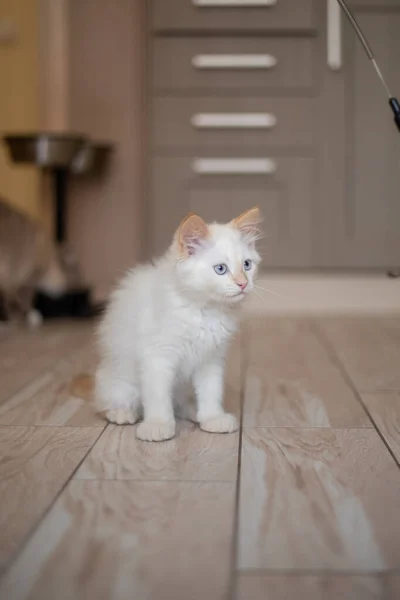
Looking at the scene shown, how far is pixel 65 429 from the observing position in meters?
1.41

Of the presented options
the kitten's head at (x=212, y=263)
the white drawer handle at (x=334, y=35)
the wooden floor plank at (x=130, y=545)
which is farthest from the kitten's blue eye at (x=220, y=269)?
the white drawer handle at (x=334, y=35)

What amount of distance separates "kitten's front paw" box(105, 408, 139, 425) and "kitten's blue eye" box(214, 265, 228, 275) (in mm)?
357

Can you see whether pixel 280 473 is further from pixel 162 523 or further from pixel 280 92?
pixel 280 92

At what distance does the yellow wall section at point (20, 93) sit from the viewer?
10.6 ft

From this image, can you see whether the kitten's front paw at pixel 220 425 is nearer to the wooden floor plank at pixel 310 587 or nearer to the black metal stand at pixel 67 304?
the wooden floor plank at pixel 310 587

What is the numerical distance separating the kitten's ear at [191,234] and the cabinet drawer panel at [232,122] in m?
2.09

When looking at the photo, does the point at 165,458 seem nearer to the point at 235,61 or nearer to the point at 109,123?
the point at 235,61

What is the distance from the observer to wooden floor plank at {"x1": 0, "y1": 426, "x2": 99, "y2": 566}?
35.9 inches

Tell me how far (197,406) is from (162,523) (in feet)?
1.82

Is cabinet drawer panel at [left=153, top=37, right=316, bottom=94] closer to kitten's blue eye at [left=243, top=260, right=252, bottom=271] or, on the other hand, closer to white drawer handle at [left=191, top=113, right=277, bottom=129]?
white drawer handle at [left=191, top=113, right=277, bottom=129]

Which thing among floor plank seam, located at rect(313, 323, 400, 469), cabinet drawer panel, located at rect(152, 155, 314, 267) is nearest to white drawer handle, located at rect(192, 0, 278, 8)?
cabinet drawer panel, located at rect(152, 155, 314, 267)

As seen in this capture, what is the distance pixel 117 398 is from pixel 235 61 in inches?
85.5

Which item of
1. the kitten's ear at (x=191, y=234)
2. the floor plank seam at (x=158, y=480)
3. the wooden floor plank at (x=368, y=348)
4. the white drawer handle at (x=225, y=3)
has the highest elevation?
the white drawer handle at (x=225, y=3)

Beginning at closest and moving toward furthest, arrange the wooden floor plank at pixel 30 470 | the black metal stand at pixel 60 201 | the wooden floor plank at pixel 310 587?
the wooden floor plank at pixel 310 587 → the wooden floor plank at pixel 30 470 → the black metal stand at pixel 60 201
